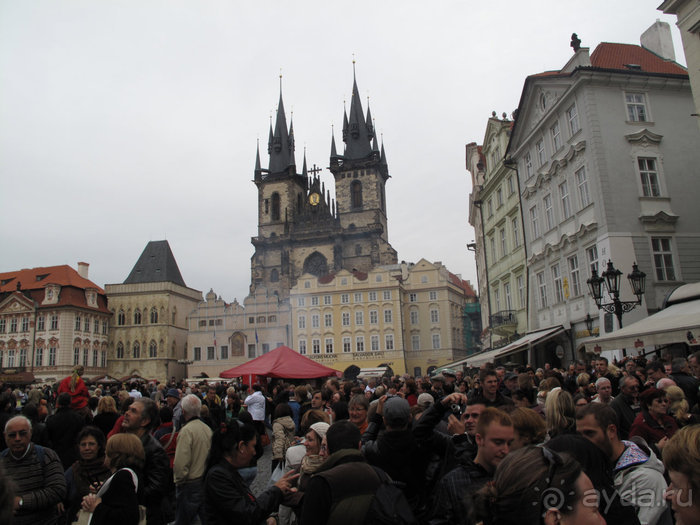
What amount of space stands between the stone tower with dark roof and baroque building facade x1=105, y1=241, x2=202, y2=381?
982cm

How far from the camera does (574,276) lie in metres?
20.5

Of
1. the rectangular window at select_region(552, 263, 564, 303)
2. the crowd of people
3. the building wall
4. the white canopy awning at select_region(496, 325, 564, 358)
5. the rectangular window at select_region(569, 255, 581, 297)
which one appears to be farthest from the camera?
the building wall

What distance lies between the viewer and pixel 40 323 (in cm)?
5709

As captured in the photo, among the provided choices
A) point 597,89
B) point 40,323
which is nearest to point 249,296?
point 40,323

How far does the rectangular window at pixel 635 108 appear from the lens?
19.2 m

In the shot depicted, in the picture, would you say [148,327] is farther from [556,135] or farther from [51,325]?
[556,135]

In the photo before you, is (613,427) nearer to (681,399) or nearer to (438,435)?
(438,435)

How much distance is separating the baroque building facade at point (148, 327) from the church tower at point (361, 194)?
68.7 ft

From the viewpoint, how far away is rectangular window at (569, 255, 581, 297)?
66.0ft

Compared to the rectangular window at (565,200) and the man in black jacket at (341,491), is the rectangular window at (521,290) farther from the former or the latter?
the man in black jacket at (341,491)

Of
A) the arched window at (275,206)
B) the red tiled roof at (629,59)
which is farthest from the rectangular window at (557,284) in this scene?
the arched window at (275,206)

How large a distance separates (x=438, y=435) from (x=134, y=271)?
223 feet

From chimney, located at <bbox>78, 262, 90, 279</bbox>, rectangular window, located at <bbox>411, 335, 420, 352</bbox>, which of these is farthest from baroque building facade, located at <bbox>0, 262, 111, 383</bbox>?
rectangular window, located at <bbox>411, 335, 420, 352</bbox>

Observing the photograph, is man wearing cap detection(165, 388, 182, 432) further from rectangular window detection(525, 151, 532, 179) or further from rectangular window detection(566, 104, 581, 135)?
rectangular window detection(525, 151, 532, 179)
